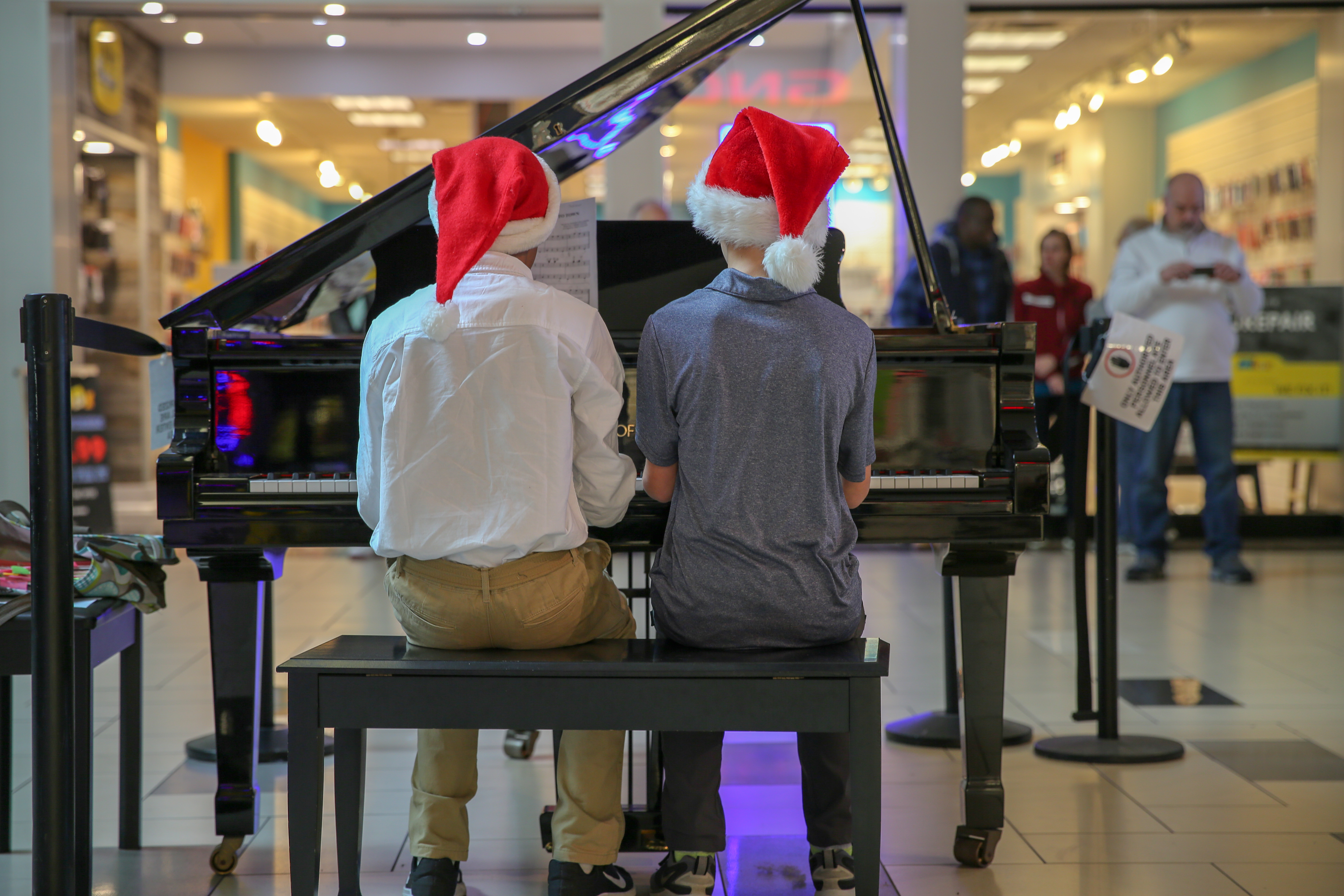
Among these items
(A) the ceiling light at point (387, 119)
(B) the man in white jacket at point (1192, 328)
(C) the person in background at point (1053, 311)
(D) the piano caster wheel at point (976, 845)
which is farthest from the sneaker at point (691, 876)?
(A) the ceiling light at point (387, 119)

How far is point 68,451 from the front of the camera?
6.46ft

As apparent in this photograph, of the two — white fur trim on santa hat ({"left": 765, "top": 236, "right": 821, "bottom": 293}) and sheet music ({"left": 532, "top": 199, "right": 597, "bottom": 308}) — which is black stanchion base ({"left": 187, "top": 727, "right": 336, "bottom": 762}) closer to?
sheet music ({"left": 532, "top": 199, "right": 597, "bottom": 308})

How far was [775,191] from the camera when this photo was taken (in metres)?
1.95

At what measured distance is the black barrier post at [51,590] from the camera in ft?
6.41

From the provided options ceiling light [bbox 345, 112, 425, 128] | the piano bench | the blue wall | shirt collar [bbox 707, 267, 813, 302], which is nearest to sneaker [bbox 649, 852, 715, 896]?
the piano bench

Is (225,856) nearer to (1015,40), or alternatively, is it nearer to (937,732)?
(937,732)

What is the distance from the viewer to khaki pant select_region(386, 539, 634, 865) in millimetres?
1991

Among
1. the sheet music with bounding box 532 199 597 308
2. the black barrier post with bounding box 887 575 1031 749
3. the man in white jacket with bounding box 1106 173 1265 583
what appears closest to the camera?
the sheet music with bounding box 532 199 597 308

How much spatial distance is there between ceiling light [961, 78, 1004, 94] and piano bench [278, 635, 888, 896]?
308 inches

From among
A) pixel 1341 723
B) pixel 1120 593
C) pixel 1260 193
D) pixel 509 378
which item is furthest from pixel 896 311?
pixel 1260 193

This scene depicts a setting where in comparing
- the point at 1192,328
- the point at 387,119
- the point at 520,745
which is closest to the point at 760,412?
the point at 520,745

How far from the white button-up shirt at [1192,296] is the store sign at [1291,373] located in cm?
130

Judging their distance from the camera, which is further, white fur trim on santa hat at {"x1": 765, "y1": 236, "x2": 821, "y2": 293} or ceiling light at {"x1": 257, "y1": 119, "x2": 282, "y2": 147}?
ceiling light at {"x1": 257, "y1": 119, "x2": 282, "y2": 147}

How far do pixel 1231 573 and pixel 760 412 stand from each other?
182 inches
